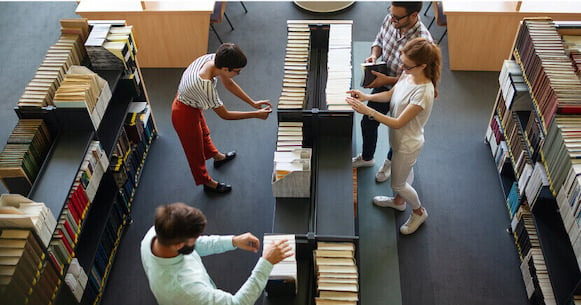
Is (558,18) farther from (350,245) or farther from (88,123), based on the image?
(88,123)

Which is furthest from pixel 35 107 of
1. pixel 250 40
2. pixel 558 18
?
pixel 558 18

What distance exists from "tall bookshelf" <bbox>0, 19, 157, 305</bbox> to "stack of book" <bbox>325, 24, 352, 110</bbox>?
1.88 m

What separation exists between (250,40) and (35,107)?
3.46 metres

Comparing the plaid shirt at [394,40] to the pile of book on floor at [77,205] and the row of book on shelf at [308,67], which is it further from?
the pile of book on floor at [77,205]

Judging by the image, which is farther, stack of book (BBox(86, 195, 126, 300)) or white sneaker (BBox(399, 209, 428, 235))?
white sneaker (BBox(399, 209, 428, 235))

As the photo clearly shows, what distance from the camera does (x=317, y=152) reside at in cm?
422

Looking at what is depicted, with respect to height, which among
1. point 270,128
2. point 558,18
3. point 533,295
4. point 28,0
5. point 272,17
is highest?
point 28,0

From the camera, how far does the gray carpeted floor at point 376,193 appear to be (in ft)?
15.1

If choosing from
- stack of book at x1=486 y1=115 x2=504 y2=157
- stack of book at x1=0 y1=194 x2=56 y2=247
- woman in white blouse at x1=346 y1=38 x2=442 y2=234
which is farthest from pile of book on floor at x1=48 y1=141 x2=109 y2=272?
stack of book at x1=486 y1=115 x2=504 y2=157

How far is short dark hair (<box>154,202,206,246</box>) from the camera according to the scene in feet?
8.64

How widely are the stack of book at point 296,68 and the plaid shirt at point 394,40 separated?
0.68 metres

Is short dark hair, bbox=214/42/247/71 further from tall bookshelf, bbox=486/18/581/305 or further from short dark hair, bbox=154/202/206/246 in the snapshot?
tall bookshelf, bbox=486/18/581/305

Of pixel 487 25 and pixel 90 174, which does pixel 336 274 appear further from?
pixel 487 25

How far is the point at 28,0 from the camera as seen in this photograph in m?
8.25
